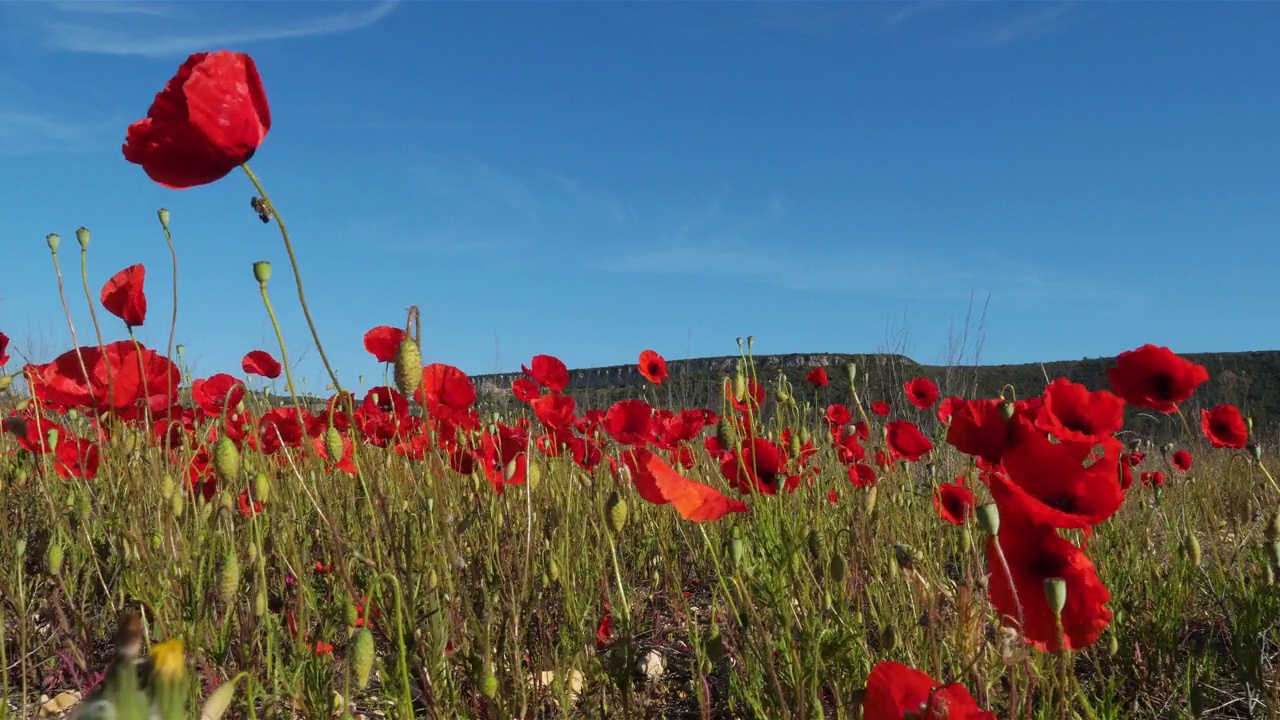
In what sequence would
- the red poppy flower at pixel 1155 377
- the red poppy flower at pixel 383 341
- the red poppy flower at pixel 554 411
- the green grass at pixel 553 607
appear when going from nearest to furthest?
1. the green grass at pixel 553 607
2. the red poppy flower at pixel 1155 377
3. the red poppy flower at pixel 383 341
4. the red poppy flower at pixel 554 411

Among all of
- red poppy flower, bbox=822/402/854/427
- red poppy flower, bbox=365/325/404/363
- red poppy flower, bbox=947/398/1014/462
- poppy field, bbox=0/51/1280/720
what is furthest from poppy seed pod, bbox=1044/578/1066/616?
red poppy flower, bbox=822/402/854/427

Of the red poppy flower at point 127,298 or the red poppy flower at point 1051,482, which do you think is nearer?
the red poppy flower at point 1051,482

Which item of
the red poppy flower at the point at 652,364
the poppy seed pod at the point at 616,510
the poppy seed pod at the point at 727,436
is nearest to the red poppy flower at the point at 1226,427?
the red poppy flower at the point at 652,364

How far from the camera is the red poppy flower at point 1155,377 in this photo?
2.00 meters

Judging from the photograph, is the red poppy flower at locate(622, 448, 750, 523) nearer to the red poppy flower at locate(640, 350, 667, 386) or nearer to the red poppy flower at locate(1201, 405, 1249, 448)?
the red poppy flower at locate(640, 350, 667, 386)

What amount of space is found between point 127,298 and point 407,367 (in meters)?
1.04

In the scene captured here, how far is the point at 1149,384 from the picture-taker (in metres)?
2.05

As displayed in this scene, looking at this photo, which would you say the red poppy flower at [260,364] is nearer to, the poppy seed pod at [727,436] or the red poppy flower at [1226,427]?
the poppy seed pod at [727,436]

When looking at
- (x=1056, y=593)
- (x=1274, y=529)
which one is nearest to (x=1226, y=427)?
(x=1274, y=529)

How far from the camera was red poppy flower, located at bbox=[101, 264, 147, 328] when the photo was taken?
1840 mm

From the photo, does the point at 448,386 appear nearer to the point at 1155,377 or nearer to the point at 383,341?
the point at 383,341

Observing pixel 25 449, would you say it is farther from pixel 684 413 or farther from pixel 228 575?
pixel 684 413

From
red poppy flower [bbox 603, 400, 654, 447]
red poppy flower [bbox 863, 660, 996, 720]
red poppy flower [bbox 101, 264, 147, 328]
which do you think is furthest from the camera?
red poppy flower [bbox 603, 400, 654, 447]

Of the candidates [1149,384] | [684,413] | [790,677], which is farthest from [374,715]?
[1149,384]
